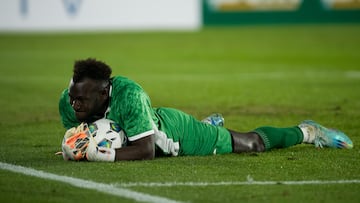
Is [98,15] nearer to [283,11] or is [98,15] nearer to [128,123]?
[283,11]

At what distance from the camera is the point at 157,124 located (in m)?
8.27

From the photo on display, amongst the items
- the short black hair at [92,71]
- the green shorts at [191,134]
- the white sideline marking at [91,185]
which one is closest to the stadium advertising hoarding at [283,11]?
the green shorts at [191,134]

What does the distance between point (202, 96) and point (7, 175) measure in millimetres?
7593

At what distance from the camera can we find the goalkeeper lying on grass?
7992mm

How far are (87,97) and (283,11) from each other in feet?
A: 79.1

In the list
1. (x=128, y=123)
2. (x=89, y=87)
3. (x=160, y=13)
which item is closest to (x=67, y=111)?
(x=89, y=87)

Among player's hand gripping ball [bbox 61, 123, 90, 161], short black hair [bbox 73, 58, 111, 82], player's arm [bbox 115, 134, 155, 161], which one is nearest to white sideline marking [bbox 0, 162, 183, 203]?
player's hand gripping ball [bbox 61, 123, 90, 161]

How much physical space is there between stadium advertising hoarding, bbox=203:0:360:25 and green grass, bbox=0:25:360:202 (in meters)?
0.34

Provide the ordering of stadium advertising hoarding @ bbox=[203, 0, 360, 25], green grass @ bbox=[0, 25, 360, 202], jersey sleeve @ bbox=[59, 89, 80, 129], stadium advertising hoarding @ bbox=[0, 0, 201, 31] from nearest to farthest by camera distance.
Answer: green grass @ bbox=[0, 25, 360, 202] → jersey sleeve @ bbox=[59, 89, 80, 129] → stadium advertising hoarding @ bbox=[0, 0, 201, 31] → stadium advertising hoarding @ bbox=[203, 0, 360, 25]

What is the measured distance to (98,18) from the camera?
99.1 feet

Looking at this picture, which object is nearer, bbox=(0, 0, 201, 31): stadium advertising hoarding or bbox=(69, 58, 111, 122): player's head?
bbox=(69, 58, 111, 122): player's head

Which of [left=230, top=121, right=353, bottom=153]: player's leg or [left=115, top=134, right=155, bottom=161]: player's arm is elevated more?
[left=115, top=134, right=155, bottom=161]: player's arm

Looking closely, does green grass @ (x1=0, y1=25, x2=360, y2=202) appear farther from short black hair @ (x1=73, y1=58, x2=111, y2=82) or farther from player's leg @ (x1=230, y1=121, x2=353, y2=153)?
short black hair @ (x1=73, y1=58, x2=111, y2=82)

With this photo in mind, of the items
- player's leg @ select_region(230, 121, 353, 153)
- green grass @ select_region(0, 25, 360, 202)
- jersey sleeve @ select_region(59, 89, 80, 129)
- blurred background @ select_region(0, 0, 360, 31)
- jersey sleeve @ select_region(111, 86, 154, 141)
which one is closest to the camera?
green grass @ select_region(0, 25, 360, 202)
